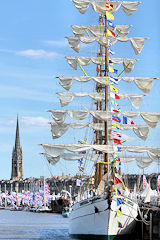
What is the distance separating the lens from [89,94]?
4809 centimetres

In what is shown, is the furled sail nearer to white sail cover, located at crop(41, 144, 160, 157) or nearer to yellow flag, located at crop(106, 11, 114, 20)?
white sail cover, located at crop(41, 144, 160, 157)

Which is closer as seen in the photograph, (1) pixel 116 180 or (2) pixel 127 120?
(1) pixel 116 180

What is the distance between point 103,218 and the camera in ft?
130

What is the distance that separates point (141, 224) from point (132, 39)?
14852 millimetres

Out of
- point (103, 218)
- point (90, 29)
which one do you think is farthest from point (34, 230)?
point (103, 218)

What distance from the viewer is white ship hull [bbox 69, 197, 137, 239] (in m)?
39.1

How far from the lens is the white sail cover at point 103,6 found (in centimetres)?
4859

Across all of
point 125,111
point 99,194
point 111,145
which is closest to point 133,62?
point 125,111

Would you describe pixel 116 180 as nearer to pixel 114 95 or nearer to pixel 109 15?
pixel 114 95

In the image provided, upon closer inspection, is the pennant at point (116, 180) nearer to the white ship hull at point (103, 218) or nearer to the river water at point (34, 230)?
the white ship hull at point (103, 218)

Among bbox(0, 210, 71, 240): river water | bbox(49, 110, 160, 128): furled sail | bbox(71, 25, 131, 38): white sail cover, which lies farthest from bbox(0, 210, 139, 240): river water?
bbox(71, 25, 131, 38): white sail cover

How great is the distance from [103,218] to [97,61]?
1529 centimetres

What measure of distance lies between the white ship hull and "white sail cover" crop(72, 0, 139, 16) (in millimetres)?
14687

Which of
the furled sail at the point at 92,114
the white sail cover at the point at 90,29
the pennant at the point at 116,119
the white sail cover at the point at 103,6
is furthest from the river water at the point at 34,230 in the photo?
the white sail cover at the point at 103,6
